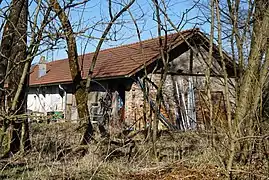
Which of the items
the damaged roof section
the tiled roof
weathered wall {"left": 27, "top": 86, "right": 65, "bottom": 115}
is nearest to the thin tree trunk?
the damaged roof section

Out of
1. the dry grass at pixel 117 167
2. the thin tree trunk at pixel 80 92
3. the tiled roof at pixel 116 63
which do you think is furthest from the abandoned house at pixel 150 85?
the dry grass at pixel 117 167

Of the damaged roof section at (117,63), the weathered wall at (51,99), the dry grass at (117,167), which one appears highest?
the damaged roof section at (117,63)

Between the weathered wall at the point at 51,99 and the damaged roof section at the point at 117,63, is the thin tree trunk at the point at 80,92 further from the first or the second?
the weathered wall at the point at 51,99

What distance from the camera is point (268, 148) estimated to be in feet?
17.1

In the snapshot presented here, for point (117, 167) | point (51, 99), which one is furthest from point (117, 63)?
point (117, 167)

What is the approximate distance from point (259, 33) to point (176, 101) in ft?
38.6

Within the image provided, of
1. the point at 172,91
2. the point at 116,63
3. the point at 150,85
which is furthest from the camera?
the point at 116,63

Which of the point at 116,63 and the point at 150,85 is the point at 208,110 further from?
the point at 116,63

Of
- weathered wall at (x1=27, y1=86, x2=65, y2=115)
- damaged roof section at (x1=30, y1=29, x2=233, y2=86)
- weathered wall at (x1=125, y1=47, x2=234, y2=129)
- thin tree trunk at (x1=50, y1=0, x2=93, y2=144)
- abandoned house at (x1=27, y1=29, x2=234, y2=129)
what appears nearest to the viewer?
thin tree trunk at (x1=50, y1=0, x2=93, y2=144)

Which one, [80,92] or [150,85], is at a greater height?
[150,85]

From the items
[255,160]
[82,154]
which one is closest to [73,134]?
[82,154]

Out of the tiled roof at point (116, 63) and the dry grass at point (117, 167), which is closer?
the dry grass at point (117, 167)

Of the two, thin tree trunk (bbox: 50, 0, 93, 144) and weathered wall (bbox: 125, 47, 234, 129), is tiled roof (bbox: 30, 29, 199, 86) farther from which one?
thin tree trunk (bbox: 50, 0, 93, 144)

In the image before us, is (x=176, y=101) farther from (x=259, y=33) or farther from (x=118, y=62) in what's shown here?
(x=259, y=33)
